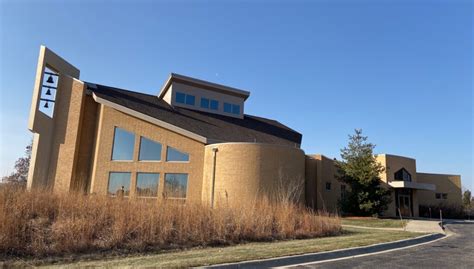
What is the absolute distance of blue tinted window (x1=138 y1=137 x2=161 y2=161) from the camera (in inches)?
954

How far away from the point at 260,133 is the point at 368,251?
20.6 meters

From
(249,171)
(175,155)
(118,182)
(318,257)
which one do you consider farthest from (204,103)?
(318,257)

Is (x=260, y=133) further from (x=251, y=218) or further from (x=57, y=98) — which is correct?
(x=251, y=218)

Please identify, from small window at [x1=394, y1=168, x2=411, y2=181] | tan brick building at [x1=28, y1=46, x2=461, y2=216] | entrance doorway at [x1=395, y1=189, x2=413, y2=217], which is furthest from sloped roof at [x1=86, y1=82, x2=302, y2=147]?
entrance doorway at [x1=395, y1=189, x2=413, y2=217]

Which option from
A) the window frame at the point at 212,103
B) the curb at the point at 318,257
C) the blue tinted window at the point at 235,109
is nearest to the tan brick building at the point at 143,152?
the window frame at the point at 212,103

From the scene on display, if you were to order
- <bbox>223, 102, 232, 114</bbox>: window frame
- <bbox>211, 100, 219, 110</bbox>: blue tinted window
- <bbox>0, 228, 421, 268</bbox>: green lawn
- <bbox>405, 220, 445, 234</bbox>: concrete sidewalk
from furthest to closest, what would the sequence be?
<bbox>223, 102, 232, 114</bbox>: window frame, <bbox>211, 100, 219, 110</bbox>: blue tinted window, <bbox>405, 220, 445, 234</bbox>: concrete sidewalk, <bbox>0, 228, 421, 268</bbox>: green lawn

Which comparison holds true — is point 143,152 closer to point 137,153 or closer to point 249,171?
point 137,153

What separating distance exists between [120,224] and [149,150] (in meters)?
14.4

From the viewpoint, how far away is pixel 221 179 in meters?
22.8

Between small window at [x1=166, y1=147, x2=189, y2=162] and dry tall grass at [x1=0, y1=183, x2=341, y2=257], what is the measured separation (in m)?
10.7

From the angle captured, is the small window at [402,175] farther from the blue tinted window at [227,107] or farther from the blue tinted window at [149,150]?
the blue tinted window at [149,150]

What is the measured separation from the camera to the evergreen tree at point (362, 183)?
2669 cm

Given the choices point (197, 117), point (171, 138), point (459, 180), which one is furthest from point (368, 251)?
point (459, 180)

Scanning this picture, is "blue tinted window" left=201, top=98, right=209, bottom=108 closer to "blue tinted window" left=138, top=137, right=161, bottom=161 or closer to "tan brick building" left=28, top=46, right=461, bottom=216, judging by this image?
"tan brick building" left=28, top=46, right=461, bottom=216
